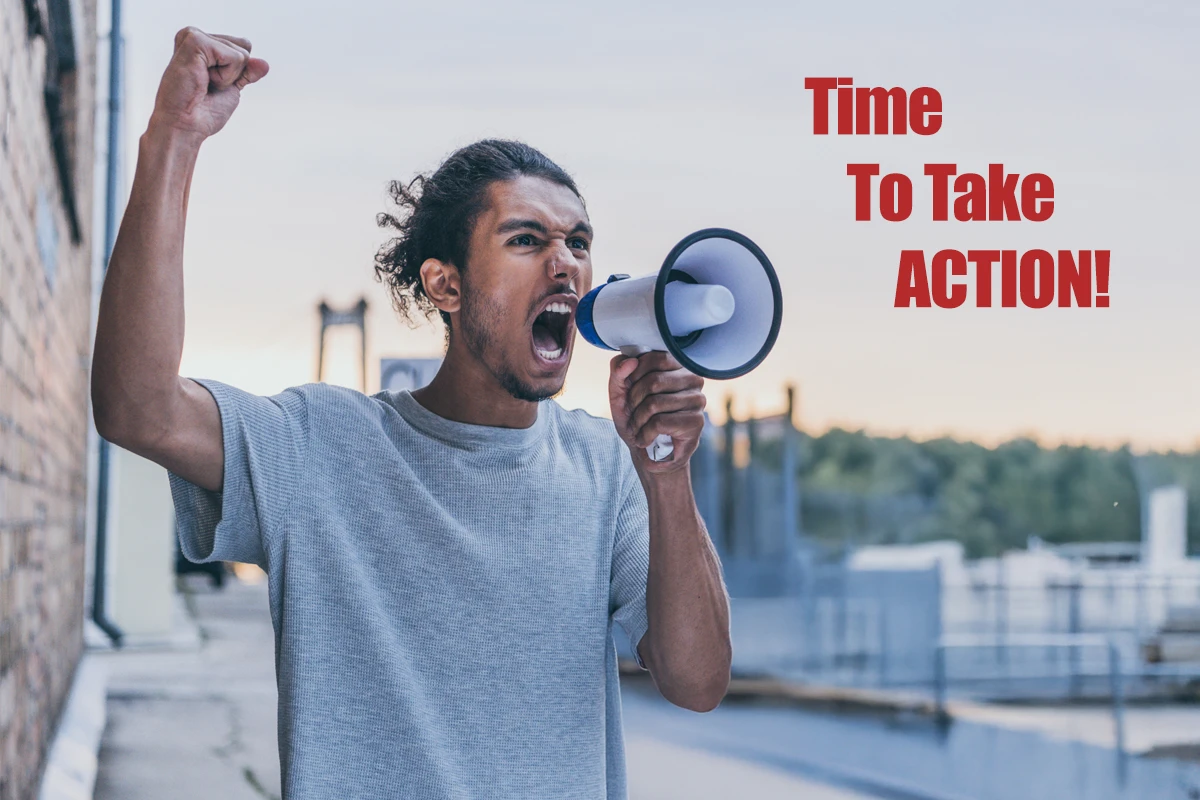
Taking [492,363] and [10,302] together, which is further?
[10,302]

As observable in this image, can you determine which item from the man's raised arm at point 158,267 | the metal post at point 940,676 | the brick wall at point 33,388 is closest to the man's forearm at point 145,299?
the man's raised arm at point 158,267

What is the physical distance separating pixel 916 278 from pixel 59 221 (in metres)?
3.19

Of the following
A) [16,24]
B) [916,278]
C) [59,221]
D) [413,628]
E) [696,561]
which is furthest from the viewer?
[916,278]

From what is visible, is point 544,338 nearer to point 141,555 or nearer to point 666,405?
point 666,405

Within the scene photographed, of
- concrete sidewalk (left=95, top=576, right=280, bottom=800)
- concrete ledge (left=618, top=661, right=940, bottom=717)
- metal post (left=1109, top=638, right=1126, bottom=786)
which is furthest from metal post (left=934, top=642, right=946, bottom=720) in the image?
concrete sidewalk (left=95, top=576, right=280, bottom=800)

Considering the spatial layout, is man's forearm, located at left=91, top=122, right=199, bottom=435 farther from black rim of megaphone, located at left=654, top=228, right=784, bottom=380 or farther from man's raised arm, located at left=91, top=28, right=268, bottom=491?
black rim of megaphone, located at left=654, top=228, right=784, bottom=380

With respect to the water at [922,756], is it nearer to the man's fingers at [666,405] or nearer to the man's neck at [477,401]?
the man's neck at [477,401]

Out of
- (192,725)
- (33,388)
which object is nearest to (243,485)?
(33,388)

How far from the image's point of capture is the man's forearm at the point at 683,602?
5.06 feet

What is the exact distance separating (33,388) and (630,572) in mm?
1846

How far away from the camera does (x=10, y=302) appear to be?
2.34m

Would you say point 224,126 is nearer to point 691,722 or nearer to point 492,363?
point 492,363

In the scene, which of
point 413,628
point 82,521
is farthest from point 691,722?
point 413,628

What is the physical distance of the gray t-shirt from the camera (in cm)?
143
